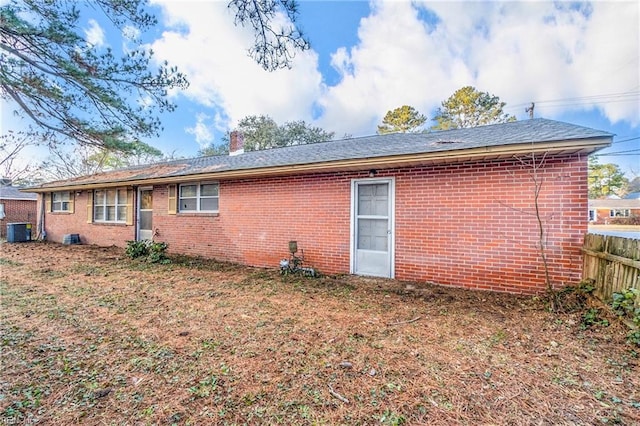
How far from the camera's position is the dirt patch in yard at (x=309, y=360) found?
79.2 inches

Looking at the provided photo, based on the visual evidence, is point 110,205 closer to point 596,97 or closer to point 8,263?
point 8,263

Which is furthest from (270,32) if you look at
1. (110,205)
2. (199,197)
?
(110,205)

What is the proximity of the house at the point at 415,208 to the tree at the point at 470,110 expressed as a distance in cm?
1842

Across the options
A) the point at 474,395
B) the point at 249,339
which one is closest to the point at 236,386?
the point at 249,339

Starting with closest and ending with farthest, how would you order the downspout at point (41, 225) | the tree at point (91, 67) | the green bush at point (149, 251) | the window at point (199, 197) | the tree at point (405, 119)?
the tree at point (91, 67), the green bush at point (149, 251), the window at point (199, 197), the downspout at point (41, 225), the tree at point (405, 119)

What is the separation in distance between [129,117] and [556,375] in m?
7.65

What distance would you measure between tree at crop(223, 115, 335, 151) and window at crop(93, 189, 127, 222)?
1313 centimetres

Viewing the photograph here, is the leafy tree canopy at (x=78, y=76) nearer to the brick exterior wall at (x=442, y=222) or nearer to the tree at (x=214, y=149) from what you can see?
the brick exterior wall at (x=442, y=222)

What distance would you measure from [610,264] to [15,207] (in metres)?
27.8

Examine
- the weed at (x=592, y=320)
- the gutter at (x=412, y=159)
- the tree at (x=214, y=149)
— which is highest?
the tree at (x=214, y=149)

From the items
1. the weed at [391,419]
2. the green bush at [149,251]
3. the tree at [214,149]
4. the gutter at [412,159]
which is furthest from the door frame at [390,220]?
the tree at [214,149]

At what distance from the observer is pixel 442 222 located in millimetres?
5340

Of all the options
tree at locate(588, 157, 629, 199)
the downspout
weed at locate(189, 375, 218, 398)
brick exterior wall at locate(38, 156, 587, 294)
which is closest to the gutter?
brick exterior wall at locate(38, 156, 587, 294)

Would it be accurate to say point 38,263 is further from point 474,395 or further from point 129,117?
point 474,395
